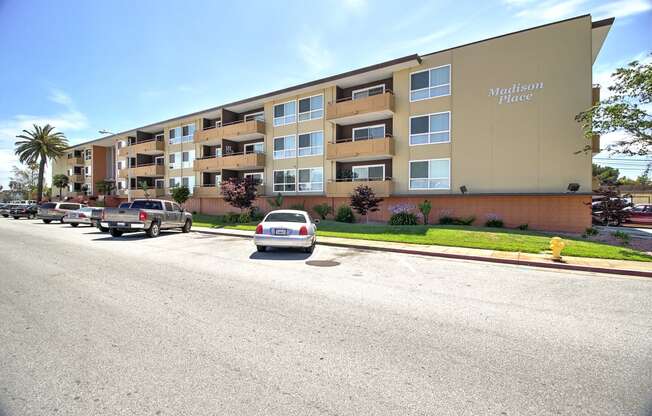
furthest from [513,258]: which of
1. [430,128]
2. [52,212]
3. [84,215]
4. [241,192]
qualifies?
[52,212]

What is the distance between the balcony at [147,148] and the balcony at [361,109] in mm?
25283

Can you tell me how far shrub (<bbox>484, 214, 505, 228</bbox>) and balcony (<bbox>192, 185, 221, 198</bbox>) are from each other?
976 inches

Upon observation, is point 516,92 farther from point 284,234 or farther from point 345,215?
point 284,234

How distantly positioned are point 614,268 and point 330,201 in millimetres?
18769

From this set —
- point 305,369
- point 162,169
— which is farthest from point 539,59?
point 162,169

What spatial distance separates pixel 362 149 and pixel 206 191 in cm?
1856

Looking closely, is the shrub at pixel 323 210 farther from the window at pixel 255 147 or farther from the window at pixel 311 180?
the window at pixel 255 147

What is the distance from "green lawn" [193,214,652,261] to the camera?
11281 millimetres

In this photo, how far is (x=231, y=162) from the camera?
3066 centimetres

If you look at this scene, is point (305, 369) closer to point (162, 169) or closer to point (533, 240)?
point (533, 240)

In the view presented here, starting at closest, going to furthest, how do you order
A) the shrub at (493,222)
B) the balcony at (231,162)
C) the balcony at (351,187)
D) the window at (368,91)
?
the shrub at (493,222) → the balcony at (351,187) → the window at (368,91) → the balcony at (231,162)

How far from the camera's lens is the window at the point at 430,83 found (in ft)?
71.4

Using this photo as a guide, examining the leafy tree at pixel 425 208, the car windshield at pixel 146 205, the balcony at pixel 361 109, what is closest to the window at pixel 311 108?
the balcony at pixel 361 109

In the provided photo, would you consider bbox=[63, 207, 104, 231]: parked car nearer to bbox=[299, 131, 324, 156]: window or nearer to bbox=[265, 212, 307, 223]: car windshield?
bbox=[299, 131, 324, 156]: window
